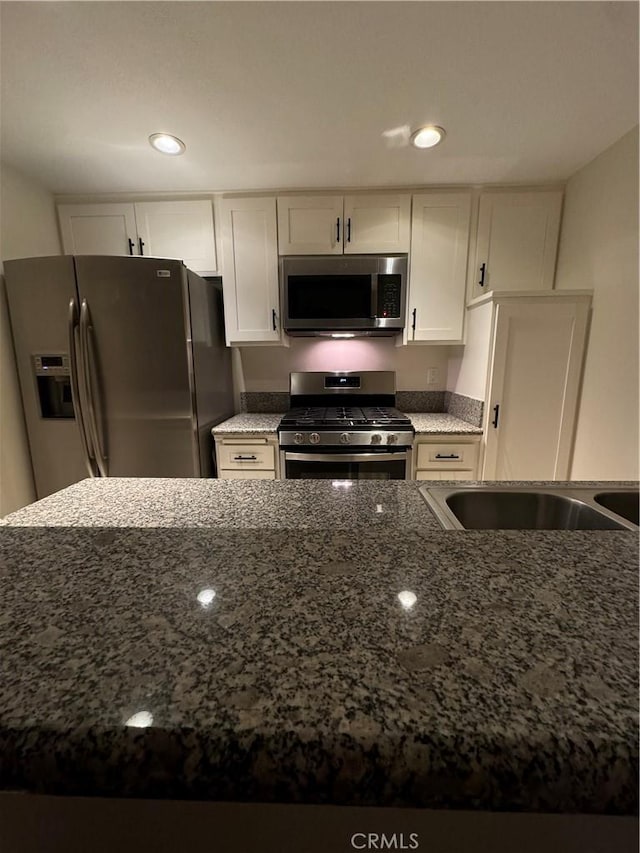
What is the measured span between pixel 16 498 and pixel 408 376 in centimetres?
277

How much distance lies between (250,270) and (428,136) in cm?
127

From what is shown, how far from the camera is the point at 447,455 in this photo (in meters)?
2.29

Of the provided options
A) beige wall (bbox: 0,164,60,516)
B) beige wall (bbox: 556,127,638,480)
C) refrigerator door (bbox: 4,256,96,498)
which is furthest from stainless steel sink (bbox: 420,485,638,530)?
beige wall (bbox: 0,164,60,516)

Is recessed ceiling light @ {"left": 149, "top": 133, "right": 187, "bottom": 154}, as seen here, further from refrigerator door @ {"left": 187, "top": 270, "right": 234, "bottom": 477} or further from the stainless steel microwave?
the stainless steel microwave

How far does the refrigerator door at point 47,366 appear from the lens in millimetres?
1980

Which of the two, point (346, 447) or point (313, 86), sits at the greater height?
point (313, 86)

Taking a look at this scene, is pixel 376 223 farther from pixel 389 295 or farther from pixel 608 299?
pixel 608 299

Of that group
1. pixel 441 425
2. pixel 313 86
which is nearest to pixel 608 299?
pixel 441 425

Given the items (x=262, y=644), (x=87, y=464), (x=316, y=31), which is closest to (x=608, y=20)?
(x=316, y=31)

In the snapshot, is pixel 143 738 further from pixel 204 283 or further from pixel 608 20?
pixel 204 283

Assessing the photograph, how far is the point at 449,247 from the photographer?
2.38 metres

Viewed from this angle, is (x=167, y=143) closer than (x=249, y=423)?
Yes

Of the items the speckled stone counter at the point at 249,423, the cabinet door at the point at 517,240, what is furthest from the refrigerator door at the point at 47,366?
the cabinet door at the point at 517,240

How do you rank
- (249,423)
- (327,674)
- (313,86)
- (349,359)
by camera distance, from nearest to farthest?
(327,674) → (313,86) → (249,423) → (349,359)
